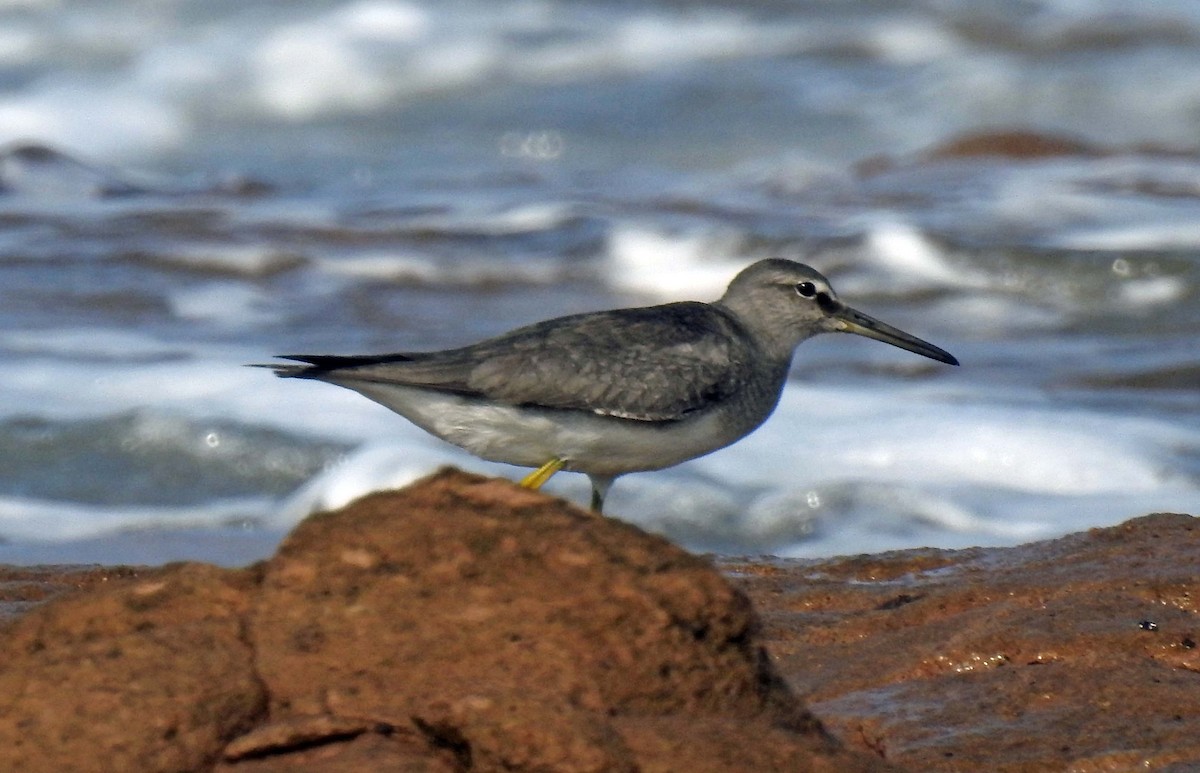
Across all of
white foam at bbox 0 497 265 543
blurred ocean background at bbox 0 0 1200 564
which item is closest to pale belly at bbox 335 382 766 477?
blurred ocean background at bbox 0 0 1200 564

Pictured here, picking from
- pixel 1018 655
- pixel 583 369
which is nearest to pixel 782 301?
pixel 583 369

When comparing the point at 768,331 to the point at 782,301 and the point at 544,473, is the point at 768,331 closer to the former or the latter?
the point at 782,301

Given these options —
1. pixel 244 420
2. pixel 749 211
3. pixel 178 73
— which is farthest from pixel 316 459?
pixel 178 73

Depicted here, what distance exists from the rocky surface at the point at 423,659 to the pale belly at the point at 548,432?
2631mm

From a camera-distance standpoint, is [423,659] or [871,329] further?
[871,329]

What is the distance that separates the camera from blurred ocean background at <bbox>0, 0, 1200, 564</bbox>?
803 cm

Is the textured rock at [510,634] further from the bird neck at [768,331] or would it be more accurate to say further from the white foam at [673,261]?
the white foam at [673,261]

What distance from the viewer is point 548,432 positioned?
558cm

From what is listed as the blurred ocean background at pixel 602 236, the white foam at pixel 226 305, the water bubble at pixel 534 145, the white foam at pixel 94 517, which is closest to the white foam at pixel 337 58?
the blurred ocean background at pixel 602 236

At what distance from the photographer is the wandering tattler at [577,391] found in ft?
18.3

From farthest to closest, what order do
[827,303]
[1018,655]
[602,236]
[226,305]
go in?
[602,236], [226,305], [827,303], [1018,655]

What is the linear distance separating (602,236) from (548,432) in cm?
872

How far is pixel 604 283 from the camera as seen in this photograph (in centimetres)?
1327

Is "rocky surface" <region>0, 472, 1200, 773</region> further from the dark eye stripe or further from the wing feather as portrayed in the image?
the dark eye stripe
